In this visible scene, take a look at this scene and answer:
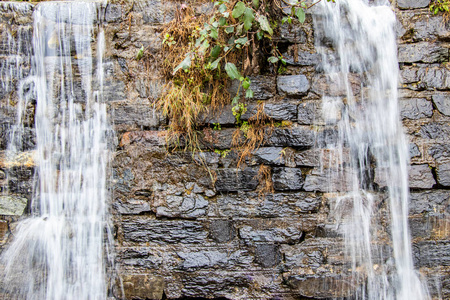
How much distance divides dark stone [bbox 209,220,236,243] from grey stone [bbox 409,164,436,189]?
4.65ft

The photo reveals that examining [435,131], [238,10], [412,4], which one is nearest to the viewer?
[238,10]

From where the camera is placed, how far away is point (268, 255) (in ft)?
7.19

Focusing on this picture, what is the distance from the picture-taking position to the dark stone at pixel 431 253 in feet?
7.22

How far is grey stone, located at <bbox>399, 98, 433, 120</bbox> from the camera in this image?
2293 millimetres

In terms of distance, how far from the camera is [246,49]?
2.28 m

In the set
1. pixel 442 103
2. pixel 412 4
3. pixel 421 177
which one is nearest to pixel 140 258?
pixel 421 177

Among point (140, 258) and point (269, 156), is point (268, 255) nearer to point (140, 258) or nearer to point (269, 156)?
point (269, 156)

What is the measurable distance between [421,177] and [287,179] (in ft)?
3.40

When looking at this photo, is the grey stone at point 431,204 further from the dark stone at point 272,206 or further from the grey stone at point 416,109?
the dark stone at point 272,206

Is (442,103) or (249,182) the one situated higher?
(442,103)

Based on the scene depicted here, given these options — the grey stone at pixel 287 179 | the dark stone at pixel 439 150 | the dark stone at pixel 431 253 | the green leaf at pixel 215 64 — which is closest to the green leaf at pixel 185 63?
the green leaf at pixel 215 64

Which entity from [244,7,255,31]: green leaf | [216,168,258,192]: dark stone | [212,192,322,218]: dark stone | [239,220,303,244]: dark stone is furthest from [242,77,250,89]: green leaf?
[239,220,303,244]: dark stone

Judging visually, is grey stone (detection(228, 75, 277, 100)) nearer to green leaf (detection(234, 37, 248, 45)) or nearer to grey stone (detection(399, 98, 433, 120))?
green leaf (detection(234, 37, 248, 45))

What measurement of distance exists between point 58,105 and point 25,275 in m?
1.33
